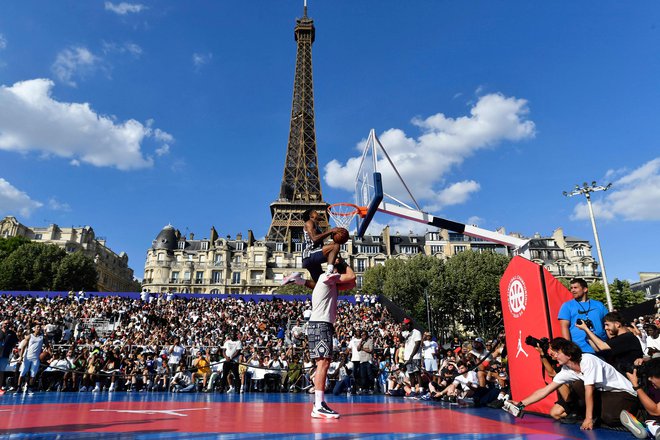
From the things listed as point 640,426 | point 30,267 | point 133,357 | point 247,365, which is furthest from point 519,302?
point 30,267

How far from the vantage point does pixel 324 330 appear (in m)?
5.30

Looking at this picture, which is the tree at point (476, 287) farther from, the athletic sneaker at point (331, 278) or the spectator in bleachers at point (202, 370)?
the athletic sneaker at point (331, 278)

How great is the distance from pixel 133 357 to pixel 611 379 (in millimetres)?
13417

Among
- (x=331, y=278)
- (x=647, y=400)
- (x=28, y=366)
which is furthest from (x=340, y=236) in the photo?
(x=28, y=366)

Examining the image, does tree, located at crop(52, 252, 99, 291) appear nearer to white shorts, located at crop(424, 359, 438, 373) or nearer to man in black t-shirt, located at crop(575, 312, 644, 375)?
white shorts, located at crop(424, 359, 438, 373)

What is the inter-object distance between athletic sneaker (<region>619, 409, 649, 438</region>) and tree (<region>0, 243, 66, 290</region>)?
183 feet

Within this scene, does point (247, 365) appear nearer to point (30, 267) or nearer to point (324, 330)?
point (324, 330)

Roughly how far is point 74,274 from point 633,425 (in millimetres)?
56571

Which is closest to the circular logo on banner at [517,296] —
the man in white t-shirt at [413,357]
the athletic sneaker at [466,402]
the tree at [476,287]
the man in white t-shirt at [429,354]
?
the athletic sneaker at [466,402]

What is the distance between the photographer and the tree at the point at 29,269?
45.9m

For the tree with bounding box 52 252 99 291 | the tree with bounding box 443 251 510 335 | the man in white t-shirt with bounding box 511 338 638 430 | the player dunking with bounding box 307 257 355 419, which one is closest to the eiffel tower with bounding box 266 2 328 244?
the tree with bounding box 52 252 99 291

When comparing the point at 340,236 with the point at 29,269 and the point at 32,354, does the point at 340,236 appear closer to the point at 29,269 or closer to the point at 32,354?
the point at 32,354

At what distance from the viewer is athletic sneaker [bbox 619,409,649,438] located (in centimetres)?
393

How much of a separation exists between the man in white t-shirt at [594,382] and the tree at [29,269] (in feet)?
181
